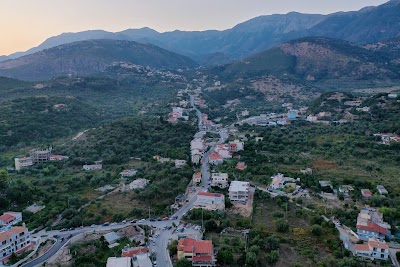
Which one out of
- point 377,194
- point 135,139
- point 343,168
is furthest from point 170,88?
point 377,194

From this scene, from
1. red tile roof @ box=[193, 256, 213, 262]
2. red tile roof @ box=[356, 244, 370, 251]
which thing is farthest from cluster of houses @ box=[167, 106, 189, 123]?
red tile roof @ box=[356, 244, 370, 251]

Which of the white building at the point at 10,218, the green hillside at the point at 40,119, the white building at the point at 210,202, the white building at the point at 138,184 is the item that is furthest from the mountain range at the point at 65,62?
the white building at the point at 210,202

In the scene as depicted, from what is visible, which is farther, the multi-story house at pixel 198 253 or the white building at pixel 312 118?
the white building at pixel 312 118

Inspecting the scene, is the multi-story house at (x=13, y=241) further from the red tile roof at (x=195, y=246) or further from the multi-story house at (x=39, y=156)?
the multi-story house at (x=39, y=156)

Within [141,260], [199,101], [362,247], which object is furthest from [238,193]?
[199,101]

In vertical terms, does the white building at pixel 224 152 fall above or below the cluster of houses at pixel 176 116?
below

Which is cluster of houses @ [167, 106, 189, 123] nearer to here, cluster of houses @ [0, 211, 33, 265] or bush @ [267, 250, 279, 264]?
cluster of houses @ [0, 211, 33, 265]

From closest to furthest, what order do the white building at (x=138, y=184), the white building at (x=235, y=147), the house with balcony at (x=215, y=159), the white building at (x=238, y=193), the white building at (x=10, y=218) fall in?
the white building at (x=10, y=218) < the white building at (x=238, y=193) < the white building at (x=138, y=184) < the house with balcony at (x=215, y=159) < the white building at (x=235, y=147)

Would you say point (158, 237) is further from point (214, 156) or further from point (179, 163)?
point (214, 156)
